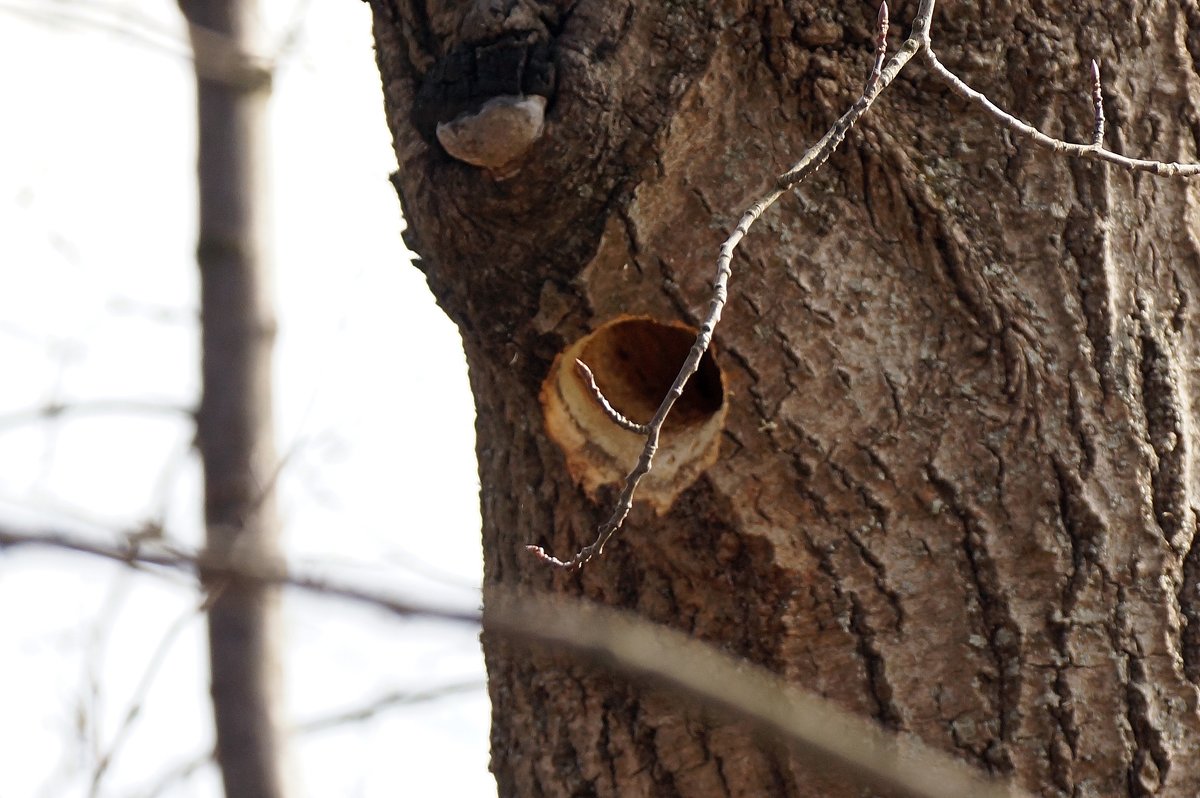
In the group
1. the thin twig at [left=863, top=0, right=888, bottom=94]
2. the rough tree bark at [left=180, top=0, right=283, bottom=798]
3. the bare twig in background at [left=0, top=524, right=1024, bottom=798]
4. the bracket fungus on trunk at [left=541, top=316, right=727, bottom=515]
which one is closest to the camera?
the bare twig in background at [left=0, top=524, right=1024, bottom=798]

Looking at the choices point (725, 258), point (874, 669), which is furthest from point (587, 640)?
point (874, 669)

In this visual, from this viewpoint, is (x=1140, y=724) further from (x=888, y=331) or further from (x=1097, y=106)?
(x=1097, y=106)

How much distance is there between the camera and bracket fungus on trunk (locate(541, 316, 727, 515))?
1528 mm

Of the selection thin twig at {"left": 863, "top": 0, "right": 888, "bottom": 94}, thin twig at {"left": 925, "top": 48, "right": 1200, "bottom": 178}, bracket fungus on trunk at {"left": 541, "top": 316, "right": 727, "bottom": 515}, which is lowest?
bracket fungus on trunk at {"left": 541, "top": 316, "right": 727, "bottom": 515}

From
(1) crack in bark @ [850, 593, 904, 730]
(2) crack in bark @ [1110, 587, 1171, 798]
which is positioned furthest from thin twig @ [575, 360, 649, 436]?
(2) crack in bark @ [1110, 587, 1171, 798]

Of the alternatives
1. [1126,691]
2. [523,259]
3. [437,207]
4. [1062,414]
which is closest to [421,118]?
[437,207]

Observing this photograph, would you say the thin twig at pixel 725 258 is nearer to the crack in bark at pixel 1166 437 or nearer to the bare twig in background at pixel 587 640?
the bare twig in background at pixel 587 640

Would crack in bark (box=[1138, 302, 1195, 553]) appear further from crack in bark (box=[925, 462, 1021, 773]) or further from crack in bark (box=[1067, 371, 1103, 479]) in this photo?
crack in bark (box=[925, 462, 1021, 773])

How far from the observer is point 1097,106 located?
4.77ft

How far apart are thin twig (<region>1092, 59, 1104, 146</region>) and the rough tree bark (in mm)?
2025

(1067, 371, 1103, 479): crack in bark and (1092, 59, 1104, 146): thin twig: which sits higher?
(1092, 59, 1104, 146): thin twig

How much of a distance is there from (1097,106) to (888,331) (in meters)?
0.35

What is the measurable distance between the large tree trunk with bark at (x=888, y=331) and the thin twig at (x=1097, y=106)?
0.6 inches

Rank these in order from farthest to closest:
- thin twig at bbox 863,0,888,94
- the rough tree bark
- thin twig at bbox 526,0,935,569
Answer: the rough tree bark
thin twig at bbox 863,0,888,94
thin twig at bbox 526,0,935,569
